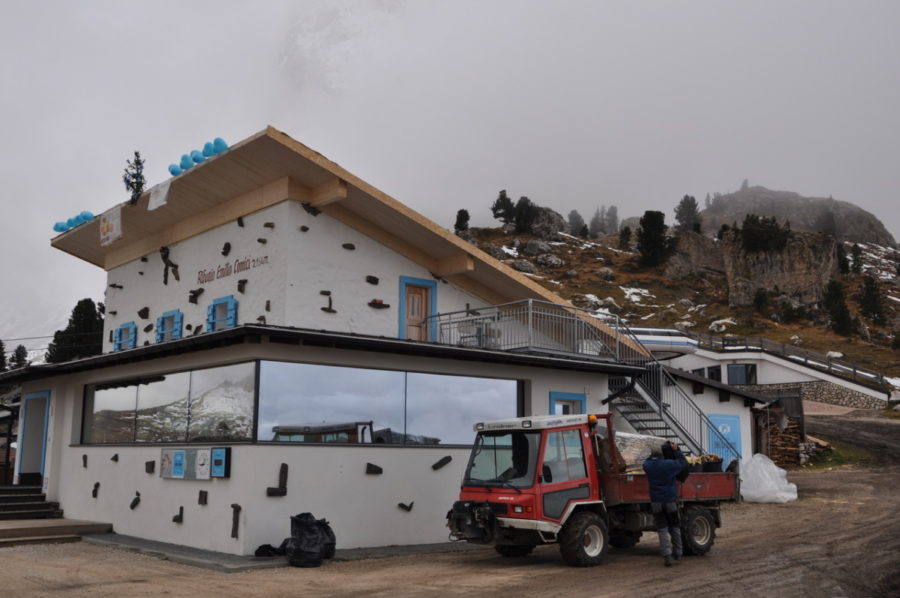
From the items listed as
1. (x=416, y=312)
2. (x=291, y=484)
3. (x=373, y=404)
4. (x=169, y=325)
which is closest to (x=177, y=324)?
(x=169, y=325)

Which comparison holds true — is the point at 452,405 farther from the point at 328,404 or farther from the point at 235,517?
the point at 235,517

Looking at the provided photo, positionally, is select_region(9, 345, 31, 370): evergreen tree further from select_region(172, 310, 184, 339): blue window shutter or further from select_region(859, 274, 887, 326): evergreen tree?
select_region(859, 274, 887, 326): evergreen tree

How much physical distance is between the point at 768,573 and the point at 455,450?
6.83 meters

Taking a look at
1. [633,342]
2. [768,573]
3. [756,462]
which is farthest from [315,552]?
[756,462]

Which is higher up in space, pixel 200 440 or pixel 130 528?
pixel 200 440

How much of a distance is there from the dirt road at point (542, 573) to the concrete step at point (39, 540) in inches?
21.8

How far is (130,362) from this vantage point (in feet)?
58.3

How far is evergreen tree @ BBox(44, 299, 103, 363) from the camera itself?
41.7 meters

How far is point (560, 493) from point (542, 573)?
1.24 m

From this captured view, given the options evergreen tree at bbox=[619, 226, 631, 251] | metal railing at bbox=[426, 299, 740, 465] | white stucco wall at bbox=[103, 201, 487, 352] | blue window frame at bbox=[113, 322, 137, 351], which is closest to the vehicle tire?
metal railing at bbox=[426, 299, 740, 465]

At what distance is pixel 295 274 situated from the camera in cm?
1942

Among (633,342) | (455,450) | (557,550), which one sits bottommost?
(557,550)

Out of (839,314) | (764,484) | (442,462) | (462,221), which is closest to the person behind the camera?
(442,462)

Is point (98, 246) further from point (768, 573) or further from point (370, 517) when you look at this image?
point (768, 573)
